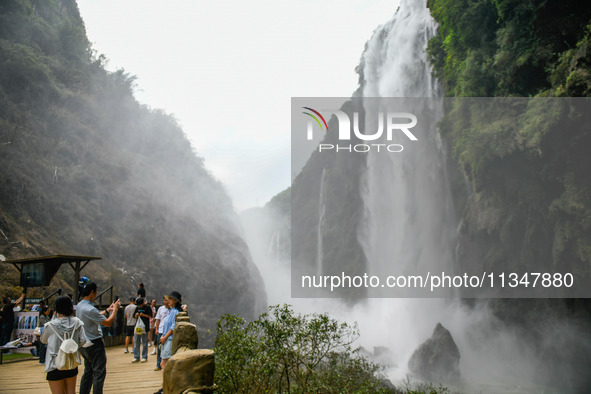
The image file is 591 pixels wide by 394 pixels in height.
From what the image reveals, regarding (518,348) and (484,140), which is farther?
(518,348)

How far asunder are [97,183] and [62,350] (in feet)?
93.8

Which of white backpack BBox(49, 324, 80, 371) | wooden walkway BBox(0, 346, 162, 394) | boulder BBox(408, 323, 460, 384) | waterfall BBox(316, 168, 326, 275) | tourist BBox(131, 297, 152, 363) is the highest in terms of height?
waterfall BBox(316, 168, 326, 275)

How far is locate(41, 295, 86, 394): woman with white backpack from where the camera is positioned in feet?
15.9

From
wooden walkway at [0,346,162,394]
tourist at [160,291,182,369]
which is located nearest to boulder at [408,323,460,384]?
wooden walkway at [0,346,162,394]

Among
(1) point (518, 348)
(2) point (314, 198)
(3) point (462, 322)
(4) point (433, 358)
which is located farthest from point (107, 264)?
(2) point (314, 198)

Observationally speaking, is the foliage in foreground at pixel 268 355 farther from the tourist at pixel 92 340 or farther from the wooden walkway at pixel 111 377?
the tourist at pixel 92 340

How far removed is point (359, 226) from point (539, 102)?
3017 cm

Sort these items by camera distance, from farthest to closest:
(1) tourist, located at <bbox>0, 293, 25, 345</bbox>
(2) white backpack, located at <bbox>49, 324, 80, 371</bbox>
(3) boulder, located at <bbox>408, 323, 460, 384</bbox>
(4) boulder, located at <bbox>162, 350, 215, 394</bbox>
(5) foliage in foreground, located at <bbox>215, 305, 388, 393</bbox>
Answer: (3) boulder, located at <bbox>408, 323, 460, 384</bbox> < (1) tourist, located at <bbox>0, 293, 25, 345</bbox> < (5) foliage in foreground, located at <bbox>215, 305, 388, 393</bbox> < (2) white backpack, located at <bbox>49, 324, 80, 371</bbox> < (4) boulder, located at <bbox>162, 350, 215, 394</bbox>

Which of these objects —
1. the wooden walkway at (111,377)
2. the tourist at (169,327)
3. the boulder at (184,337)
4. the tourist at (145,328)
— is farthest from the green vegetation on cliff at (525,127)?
the wooden walkway at (111,377)

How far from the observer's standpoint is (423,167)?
2795 centimetres

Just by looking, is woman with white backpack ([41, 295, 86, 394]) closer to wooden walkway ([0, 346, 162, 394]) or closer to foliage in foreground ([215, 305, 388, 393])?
wooden walkway ([0, 346, 162, 394])

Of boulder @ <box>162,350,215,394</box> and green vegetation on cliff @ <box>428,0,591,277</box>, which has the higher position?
green vegetation on cliff @ <box>428,0,591,277</box>

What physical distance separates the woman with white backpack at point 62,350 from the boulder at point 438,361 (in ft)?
56.5

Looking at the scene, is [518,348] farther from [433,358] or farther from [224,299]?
[224,299]
